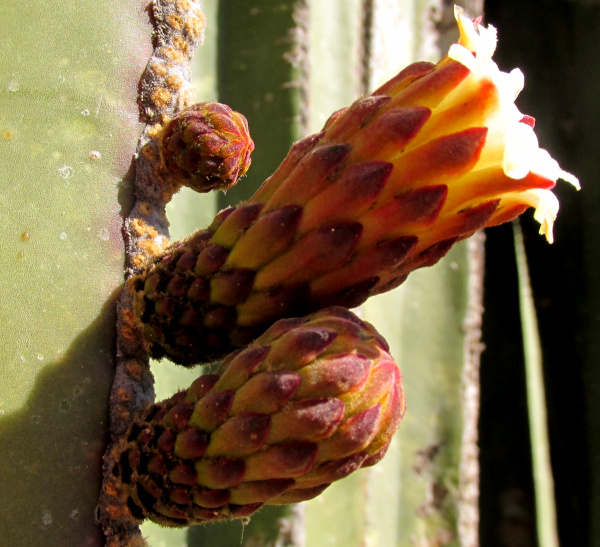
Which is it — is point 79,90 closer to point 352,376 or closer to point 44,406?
point 44,406

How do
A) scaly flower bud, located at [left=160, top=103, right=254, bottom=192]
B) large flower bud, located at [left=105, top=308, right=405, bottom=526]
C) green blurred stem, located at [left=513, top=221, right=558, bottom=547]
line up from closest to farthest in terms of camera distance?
1. large flower bud, located at [left=105, top=308, right=405, bottom=526]
2. scaly flower bud, located at [left=160, top=103, right=254, bottom=192]
3. green blurred stem, located at [left=513, top=221, right=558, bottom=547]

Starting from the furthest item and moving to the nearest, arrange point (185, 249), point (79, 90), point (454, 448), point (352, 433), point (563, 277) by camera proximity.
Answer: point (563, 277), point (454, 448), point (79, 90), point (185, 249), point (352, 433)

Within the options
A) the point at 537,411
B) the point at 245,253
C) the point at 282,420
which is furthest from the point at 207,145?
the point at 537,411

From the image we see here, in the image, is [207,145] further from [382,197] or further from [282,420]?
[282,420]

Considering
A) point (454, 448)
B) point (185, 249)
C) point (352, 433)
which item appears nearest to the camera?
point (352, 433)

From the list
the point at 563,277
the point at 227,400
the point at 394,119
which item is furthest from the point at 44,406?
the point at 563,277

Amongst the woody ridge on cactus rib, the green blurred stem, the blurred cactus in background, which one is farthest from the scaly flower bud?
the green blurred stem

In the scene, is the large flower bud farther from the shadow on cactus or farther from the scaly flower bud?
the scaly flower bud
